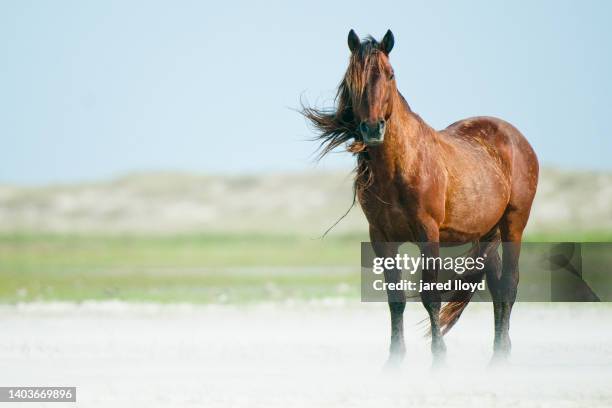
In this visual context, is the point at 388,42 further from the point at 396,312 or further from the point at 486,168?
the point at 396,312

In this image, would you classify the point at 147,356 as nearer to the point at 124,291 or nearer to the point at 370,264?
the point at 370,264

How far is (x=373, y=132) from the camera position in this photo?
7039 mm

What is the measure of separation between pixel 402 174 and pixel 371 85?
78cm

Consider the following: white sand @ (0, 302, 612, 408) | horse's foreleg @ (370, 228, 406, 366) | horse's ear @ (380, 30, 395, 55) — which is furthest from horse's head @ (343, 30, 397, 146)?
white sand @ (0, 302, 612, 408)

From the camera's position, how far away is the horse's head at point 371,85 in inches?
279

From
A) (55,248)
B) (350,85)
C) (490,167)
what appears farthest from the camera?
(55,248)

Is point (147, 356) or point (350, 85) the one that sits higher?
point (350, 85)

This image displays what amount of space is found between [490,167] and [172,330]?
468 cm

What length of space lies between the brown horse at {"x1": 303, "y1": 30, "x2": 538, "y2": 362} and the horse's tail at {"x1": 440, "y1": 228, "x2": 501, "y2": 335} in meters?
0.47

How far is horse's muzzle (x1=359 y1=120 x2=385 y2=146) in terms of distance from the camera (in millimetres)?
7027

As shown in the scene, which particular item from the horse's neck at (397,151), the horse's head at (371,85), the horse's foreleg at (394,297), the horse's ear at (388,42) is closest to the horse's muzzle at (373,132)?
the horse's head at (371,85)

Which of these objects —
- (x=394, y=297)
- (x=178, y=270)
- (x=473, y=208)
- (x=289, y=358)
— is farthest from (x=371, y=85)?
(x=178, y=270)

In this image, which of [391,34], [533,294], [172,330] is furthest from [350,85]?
[533,294]

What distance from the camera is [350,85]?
739 cm
